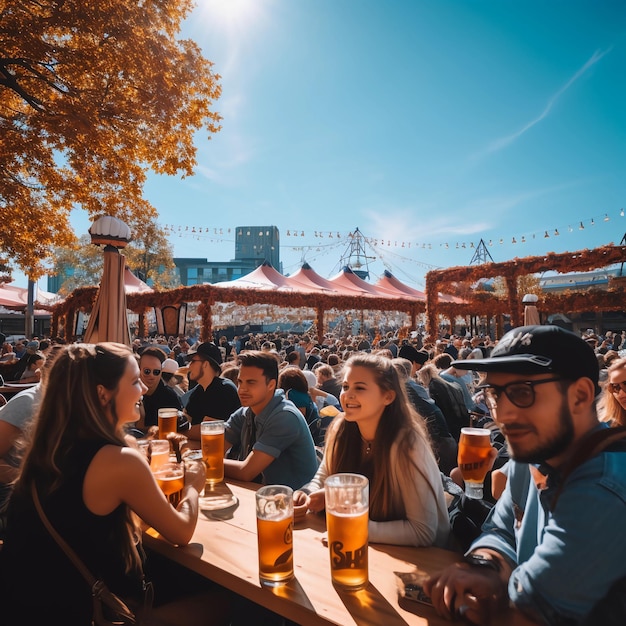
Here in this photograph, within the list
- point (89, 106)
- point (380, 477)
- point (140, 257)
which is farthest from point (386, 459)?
point (140, 257)

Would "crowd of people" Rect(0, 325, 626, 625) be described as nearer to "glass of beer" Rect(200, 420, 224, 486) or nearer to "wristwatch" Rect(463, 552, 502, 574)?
"wristwatch" Rect(463, 552, 502, 574)

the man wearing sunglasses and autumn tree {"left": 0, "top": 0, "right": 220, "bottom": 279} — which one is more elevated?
autumn tree {"left": 0, "top": 0, "right": 220, "bottom": 279}

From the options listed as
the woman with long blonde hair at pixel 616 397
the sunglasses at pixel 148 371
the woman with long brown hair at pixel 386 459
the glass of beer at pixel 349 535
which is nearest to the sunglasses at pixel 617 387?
the woman with long blonde hair at pixel 616 397

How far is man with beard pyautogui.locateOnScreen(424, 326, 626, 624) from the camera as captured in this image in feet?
2.66

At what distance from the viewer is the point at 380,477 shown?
1625 mm

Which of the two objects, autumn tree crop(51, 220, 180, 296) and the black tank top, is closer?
the black tank top

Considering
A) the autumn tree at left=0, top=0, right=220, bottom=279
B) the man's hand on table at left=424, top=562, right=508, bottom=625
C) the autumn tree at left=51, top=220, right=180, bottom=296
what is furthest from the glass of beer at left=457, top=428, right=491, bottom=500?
the autumn tree at left=51, top=220, right=180, bottom=296

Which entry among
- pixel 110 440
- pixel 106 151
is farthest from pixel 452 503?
pixel 106 151

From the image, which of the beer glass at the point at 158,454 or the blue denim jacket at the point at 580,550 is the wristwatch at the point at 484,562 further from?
the beer glass at the point at 158,454

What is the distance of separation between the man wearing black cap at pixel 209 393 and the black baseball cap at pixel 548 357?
3126 mm

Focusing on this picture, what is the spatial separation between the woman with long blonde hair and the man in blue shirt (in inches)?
63.0

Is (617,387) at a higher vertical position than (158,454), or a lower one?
higher

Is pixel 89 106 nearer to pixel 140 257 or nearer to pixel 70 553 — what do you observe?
pixel 70 553

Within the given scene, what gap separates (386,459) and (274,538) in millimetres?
630
